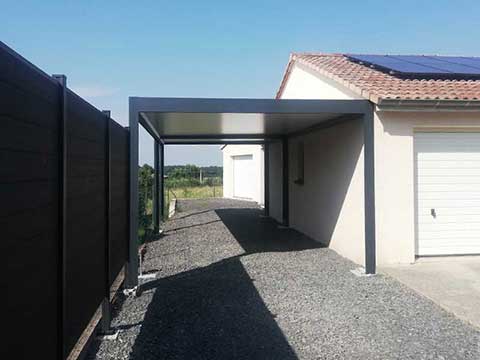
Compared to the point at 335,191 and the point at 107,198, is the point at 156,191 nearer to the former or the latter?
the point at 335,191

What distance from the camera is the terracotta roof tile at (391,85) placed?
715cm

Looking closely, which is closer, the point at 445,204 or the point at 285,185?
the point at 445,204

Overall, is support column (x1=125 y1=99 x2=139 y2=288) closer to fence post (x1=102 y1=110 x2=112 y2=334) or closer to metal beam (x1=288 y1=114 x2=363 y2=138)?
fence post (x1=102 y1=110 x2=112 y2=334)

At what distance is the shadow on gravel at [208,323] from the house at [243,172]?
15185mm

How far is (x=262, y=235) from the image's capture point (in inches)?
457

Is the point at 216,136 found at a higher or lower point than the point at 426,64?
lower

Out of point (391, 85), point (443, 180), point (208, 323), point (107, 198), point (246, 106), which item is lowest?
point (208, 323)

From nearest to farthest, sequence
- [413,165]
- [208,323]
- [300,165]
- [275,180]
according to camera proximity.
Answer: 1. [208,323]
2. [413,165]
3. [300,165]
4. [275,180]

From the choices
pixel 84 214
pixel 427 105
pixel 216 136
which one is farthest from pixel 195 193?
pixel 84 214

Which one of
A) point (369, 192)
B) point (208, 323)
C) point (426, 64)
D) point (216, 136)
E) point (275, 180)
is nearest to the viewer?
point (208, 323)

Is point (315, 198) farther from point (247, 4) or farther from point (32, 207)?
point (32, 207)

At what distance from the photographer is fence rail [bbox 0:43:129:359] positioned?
2.03m

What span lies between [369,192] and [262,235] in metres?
4.99

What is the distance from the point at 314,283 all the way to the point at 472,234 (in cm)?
352
